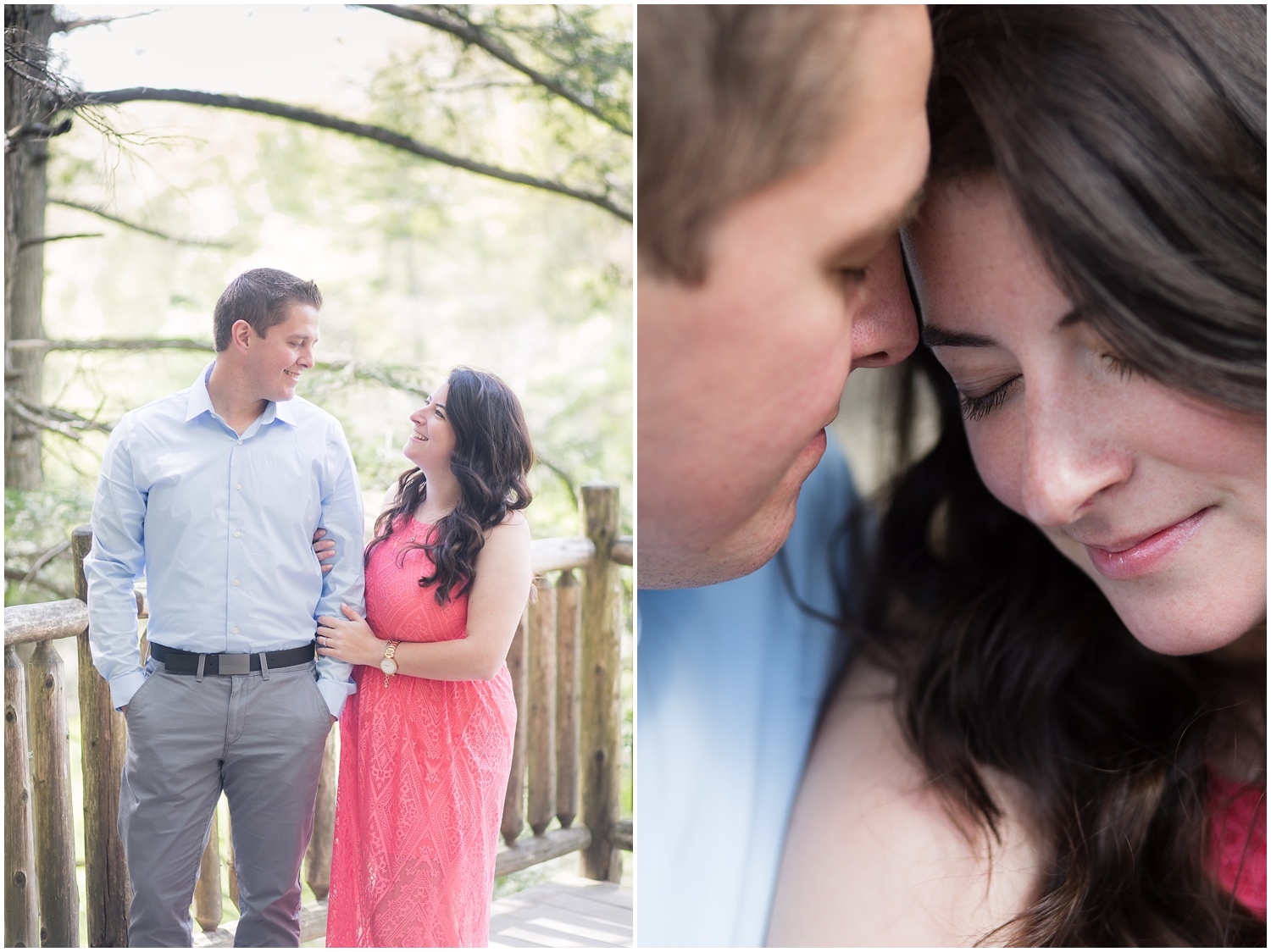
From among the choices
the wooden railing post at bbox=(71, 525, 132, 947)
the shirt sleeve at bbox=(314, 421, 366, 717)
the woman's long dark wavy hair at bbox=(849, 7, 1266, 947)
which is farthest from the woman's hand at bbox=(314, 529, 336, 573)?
the woman's long dark wavy hair at bbox=(849, 7, 1266, 947)

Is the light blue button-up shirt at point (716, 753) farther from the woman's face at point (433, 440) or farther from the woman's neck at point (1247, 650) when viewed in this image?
the woman's neck at point (1247, 650)

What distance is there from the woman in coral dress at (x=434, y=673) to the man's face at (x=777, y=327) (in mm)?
363

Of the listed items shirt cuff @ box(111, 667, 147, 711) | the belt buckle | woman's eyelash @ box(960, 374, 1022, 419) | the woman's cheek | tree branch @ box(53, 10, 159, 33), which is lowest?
shirt cuff @ box(111, 667, 147, 711)

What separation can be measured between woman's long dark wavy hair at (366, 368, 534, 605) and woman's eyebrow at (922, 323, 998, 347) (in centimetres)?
64

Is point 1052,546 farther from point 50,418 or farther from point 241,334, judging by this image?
point 50,418

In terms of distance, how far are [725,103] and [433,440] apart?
31.1 inches

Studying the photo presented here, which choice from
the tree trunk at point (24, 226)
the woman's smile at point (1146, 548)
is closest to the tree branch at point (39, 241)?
the tree trunk at point (24, 226)

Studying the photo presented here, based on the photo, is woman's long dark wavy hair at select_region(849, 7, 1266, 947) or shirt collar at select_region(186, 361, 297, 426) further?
shirt collar at select_region(186, 361, 297, 426)

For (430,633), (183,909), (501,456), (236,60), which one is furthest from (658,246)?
(183,909)

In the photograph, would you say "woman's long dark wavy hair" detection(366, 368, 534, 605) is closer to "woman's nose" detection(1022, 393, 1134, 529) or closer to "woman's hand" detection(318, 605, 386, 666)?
"woman's hand" detection(318, 605, 386, 666)

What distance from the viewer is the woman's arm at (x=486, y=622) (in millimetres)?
1434

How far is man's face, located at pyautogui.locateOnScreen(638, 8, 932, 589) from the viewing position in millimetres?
934

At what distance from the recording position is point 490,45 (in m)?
1.59

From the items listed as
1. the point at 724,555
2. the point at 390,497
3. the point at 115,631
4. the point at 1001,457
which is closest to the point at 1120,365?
the point at 1001,457
